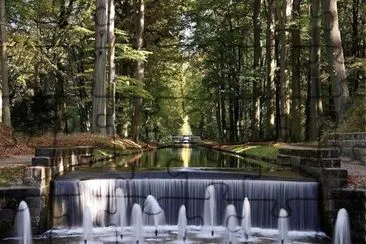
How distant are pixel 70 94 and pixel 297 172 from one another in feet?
77.5

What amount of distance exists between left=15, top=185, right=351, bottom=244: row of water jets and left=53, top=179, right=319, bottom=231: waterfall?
0.13 meters

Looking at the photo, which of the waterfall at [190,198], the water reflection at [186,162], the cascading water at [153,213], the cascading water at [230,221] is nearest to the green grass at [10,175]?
the waterfall at [190,198]

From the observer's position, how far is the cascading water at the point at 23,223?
10.2 metres

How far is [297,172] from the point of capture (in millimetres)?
Answer: 13859

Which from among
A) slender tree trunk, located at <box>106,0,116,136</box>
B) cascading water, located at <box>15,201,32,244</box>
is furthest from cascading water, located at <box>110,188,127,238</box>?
slender tree trunk, located at <box>106,0,116,136</box>

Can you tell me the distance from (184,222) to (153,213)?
2.54ft

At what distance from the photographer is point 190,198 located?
12.1 m

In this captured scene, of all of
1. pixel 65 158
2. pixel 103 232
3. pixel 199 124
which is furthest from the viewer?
pixel 199 124

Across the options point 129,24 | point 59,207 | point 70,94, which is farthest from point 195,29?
point 59,207

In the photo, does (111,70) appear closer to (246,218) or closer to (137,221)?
(137,221)

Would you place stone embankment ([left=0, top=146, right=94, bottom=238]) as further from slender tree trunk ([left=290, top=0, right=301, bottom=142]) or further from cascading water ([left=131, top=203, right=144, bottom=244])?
slender tree trunk ([left=290, top=0, right=301, bottom=142])

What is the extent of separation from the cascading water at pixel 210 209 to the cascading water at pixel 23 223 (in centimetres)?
379

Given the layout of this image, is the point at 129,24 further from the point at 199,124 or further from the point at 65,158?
the point at 199,124

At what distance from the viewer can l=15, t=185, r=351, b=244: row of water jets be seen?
10211 millimetres
